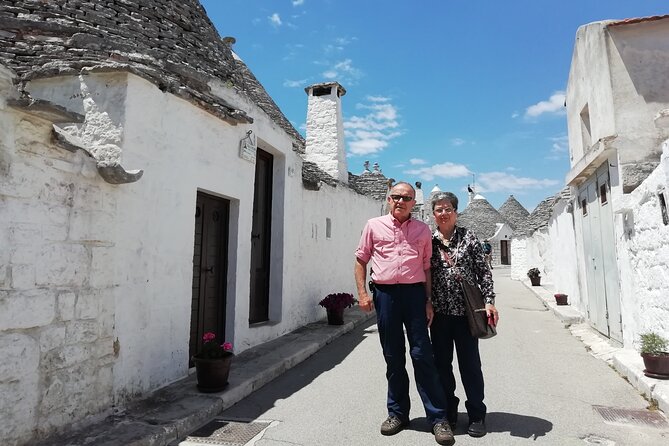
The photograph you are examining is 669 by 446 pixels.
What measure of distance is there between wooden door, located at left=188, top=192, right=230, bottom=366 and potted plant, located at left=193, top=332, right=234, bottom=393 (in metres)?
1.04

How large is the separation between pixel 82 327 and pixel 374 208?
37.0ft

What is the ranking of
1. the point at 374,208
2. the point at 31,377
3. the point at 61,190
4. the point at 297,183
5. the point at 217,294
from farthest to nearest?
the point at 374,208 < the point at 297,183 < the point at 217,294 < the point at 61,190 < the point at 31,377

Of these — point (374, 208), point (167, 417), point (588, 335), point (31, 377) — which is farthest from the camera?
point (374, 208)

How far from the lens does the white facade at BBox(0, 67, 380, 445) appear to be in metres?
2.84

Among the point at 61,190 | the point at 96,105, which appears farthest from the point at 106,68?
the point at 61,190

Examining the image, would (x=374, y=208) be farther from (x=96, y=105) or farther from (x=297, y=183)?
(x=96, y=105)

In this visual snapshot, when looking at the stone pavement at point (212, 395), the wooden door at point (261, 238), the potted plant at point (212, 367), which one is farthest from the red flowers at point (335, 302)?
the potted plant at point (212, 367)

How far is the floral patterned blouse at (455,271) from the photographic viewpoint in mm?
3342

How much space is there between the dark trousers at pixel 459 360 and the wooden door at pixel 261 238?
13.8 ft

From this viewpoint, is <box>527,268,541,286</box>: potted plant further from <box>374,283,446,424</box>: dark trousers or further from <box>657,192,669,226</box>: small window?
<box>374,283,446,424</box>: dark trousers

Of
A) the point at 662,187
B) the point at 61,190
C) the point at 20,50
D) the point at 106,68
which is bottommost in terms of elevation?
the point at 61,190

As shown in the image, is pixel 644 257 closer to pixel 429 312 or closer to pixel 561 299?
pixel 429 312

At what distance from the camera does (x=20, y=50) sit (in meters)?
4.63

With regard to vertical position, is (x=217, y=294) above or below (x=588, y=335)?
above
